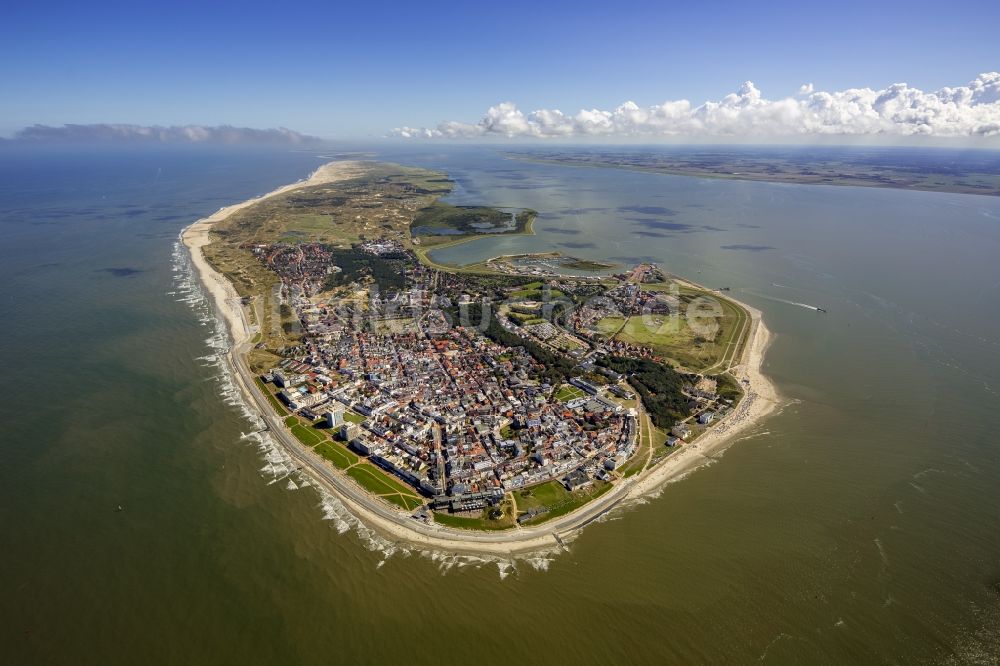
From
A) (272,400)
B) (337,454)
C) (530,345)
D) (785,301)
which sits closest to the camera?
(337,454)

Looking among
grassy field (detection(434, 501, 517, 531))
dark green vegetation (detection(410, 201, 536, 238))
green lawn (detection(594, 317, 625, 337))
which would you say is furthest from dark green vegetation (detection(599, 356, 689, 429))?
dark green vegetation (detection(410, 201, 536, 238))

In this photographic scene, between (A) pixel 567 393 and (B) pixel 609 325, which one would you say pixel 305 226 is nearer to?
(B) pixel 609 325

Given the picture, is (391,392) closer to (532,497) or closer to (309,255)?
(532,497)

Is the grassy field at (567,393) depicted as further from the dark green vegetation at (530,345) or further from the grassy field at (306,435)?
the grassy field at (306,435)

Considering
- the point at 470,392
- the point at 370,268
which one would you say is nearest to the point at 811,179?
the point at 370,268

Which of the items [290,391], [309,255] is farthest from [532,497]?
[309,255]

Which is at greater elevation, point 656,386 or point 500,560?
point 656,386
